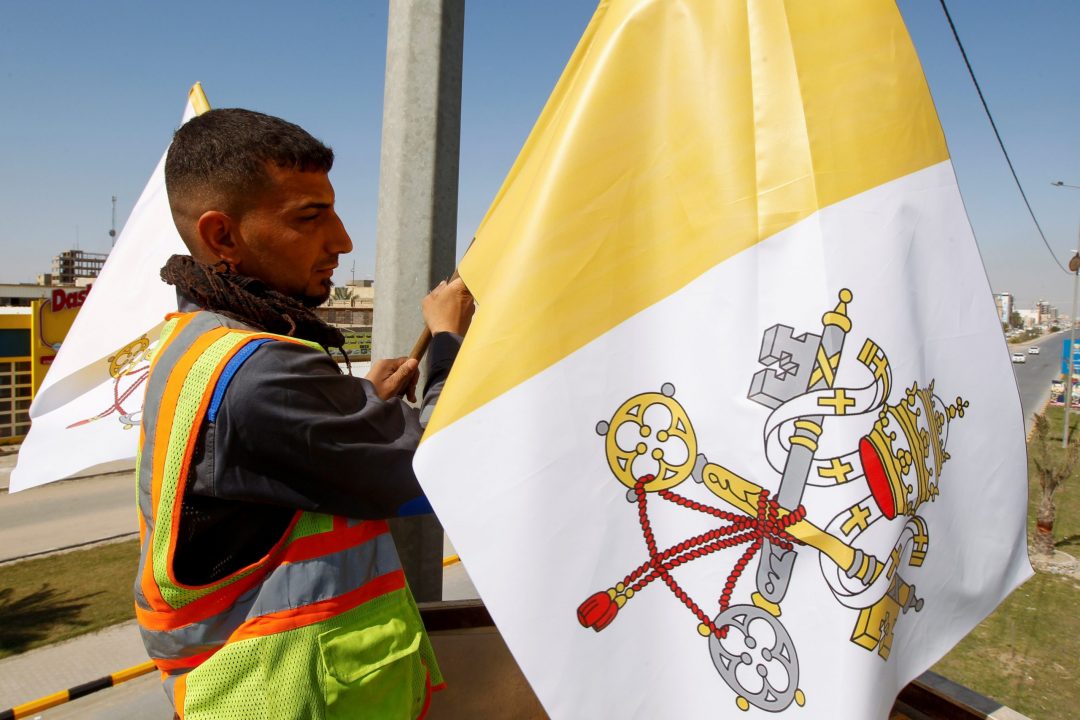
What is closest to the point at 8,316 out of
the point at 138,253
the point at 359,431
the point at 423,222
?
the point at 138,253

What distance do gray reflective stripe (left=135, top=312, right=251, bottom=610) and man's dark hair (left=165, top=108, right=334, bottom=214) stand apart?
10.5 inches

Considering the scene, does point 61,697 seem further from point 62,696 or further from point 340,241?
point 340,241

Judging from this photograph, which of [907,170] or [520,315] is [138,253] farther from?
[907,170]

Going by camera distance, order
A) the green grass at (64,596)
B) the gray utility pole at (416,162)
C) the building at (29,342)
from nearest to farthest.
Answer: the gray utility pole at (416,162)
the green grass at (64,596)
the building at (29,342)

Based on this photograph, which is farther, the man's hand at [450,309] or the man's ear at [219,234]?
the man's hand at [450,309]

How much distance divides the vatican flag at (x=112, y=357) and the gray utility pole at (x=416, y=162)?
2.90 ft

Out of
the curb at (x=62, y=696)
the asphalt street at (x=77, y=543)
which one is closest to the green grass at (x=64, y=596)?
the asphalt street at (x=77, y=543)

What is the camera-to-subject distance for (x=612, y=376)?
1245 millimetres

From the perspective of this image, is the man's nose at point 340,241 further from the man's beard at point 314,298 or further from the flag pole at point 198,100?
the flag pole at point 198,100

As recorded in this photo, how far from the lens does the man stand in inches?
50.1

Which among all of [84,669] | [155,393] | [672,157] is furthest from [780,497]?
[84,669]

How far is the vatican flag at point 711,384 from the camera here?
3.89 ft

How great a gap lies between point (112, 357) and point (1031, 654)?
9343 millimetres

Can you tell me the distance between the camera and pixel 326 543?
1.38 meters
